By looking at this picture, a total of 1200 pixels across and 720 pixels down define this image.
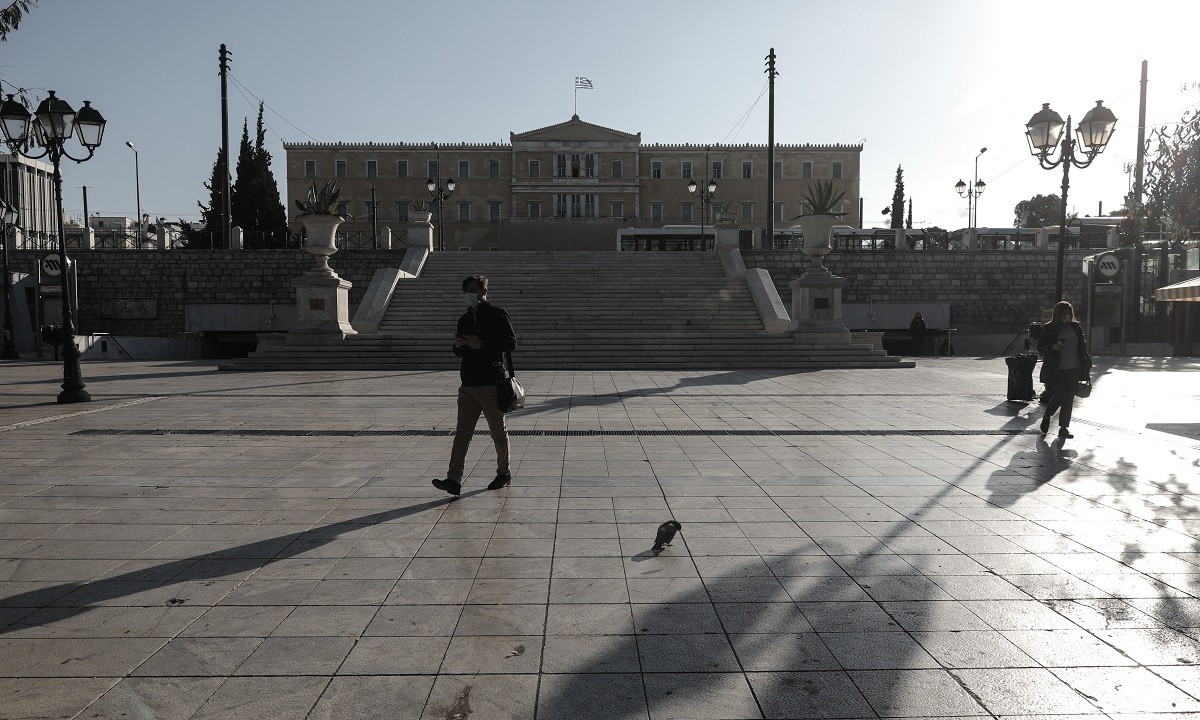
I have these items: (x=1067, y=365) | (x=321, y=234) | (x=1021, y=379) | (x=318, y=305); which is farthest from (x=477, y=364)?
(x=321, y=234)

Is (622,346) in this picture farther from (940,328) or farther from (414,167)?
(414,167)

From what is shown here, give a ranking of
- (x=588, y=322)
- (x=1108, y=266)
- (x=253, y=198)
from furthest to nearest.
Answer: (x=253, y=198) < (x=1108, y=266) < (x=588, y=322)

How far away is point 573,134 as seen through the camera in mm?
66250

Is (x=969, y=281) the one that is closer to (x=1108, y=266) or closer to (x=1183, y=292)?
(x=1108, y=266)

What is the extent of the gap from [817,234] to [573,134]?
49.2 meters

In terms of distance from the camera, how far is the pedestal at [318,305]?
20.1m

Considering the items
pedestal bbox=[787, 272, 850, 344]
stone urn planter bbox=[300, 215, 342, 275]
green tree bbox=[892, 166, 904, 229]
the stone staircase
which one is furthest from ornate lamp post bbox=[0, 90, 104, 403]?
green tree bbox=[892, 166, 904, 229]

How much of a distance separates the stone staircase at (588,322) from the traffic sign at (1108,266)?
9583 mm

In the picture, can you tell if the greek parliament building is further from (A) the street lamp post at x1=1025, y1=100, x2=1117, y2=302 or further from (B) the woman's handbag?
(B) the woman's handbag

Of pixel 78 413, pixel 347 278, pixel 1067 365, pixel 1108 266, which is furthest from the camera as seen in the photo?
pixel 347 278

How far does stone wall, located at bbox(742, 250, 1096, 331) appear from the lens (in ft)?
102

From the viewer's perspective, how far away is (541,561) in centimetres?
437

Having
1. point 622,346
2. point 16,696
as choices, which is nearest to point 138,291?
point 622,346

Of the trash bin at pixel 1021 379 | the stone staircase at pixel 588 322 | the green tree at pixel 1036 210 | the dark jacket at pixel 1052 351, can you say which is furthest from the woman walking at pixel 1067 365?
the green tree at pixel 1036 210
